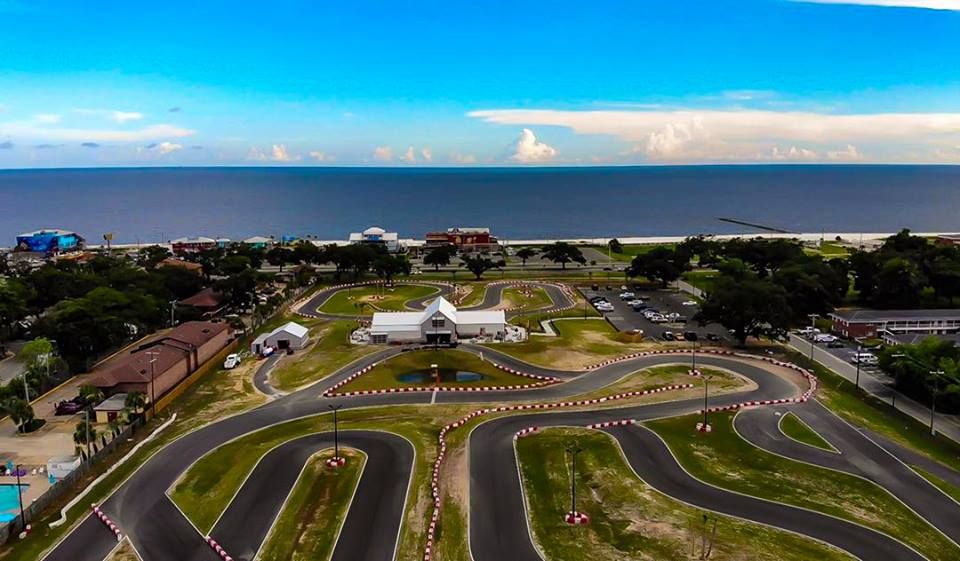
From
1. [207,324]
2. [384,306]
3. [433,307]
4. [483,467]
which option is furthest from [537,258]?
[483,467]

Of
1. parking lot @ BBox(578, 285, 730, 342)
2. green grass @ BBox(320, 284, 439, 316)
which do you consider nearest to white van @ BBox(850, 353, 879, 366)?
parking lot @ BBox(578, 285, 730, 342)

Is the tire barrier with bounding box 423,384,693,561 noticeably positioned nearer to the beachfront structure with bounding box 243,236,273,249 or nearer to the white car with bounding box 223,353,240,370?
the white car with bounding box 223,353,240,370

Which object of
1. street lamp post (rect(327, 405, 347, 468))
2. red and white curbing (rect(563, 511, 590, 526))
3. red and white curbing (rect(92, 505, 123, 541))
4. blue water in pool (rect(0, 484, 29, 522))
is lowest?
blue water in pool (rect(0, 484, 29, 522))

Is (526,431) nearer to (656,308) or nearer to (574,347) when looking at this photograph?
(574,347)

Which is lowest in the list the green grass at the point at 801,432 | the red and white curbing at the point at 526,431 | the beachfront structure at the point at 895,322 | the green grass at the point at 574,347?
the red and white curbing at the point at 526,431

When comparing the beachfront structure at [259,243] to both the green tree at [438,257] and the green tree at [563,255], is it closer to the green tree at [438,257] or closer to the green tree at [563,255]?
the green tree at [438,257]

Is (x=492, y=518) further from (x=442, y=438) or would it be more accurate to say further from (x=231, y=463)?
(x=231, y=463)

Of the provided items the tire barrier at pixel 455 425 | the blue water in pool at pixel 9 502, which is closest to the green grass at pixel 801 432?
the tire barrier at pixel 455 425
